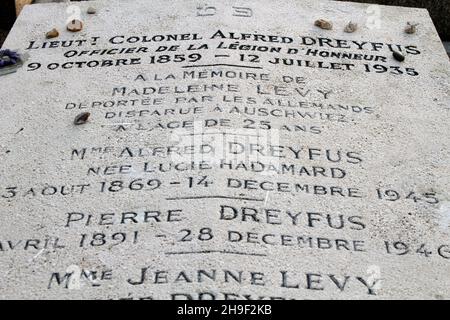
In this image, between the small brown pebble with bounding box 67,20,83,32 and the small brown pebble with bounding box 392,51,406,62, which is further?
the small brown pebble with bounding box 67,20,83,32

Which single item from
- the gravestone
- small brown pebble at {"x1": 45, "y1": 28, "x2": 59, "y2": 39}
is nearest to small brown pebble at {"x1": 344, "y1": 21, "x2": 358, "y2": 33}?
the gravestone

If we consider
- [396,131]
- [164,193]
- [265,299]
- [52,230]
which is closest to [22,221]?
[52,230]

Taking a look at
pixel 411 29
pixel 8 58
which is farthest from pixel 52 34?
pixel 411 29

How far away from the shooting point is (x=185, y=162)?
2752 millimetres

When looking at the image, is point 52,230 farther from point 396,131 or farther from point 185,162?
point 396,131

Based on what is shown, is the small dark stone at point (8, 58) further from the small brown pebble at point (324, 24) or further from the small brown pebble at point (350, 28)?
the small brown pebble at point (350, 28)

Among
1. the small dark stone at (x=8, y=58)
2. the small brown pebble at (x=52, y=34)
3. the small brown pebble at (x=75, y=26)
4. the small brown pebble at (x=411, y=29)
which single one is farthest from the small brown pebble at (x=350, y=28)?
the small dark stone at (x=8, y=58)

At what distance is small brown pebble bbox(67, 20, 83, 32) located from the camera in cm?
368

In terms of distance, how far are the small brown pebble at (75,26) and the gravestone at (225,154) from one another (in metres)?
0.03

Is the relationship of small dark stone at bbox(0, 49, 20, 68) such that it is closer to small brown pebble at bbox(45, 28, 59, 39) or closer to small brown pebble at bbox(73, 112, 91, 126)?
small brown pebble at bbox(45, 28, 59, 39)

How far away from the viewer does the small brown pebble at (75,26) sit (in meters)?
3.68

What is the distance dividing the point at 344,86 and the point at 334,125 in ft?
1.15

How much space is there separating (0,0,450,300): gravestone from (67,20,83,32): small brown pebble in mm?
31
